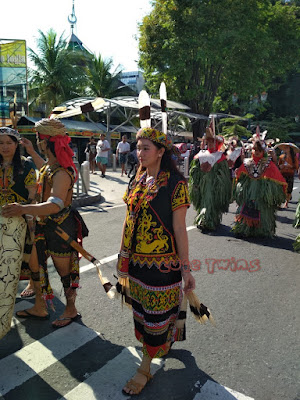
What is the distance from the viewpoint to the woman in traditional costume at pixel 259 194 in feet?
20.2

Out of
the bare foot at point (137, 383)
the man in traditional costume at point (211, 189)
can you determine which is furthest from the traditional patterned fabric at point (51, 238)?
the man in traditional costume at point (211, 189)

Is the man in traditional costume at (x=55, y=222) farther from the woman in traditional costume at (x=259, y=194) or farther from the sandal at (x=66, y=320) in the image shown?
the woman in traditional costume at (x=259, y=194)

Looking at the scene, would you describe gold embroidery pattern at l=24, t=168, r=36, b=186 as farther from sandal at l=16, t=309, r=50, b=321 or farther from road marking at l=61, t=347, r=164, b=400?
road marking at l=61, t=347, r=164, b=400

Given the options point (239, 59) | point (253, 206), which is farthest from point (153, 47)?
point (253, 206)

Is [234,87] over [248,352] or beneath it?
over

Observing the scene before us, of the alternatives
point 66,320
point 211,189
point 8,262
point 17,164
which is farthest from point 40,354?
point 211,189

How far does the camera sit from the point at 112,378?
262 centimetres

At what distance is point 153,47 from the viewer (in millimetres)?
21000

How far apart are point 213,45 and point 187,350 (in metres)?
19.3

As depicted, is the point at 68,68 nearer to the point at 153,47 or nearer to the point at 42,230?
the point at 153,47

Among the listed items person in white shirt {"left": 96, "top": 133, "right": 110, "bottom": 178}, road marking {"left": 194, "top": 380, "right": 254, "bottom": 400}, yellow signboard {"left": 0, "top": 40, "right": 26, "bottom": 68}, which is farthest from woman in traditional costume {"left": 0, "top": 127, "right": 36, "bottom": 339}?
yellow signboard {"left": 0, "top": 40, "right": 26, "bottom": 68}

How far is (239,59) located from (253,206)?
17380mm

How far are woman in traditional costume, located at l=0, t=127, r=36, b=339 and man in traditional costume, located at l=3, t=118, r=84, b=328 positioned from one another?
0.45 ft

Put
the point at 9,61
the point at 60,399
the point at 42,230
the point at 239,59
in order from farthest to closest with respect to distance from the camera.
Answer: the point at 239,59 → the point at 9,61 → the point at 42,230 → the point at 60,399
